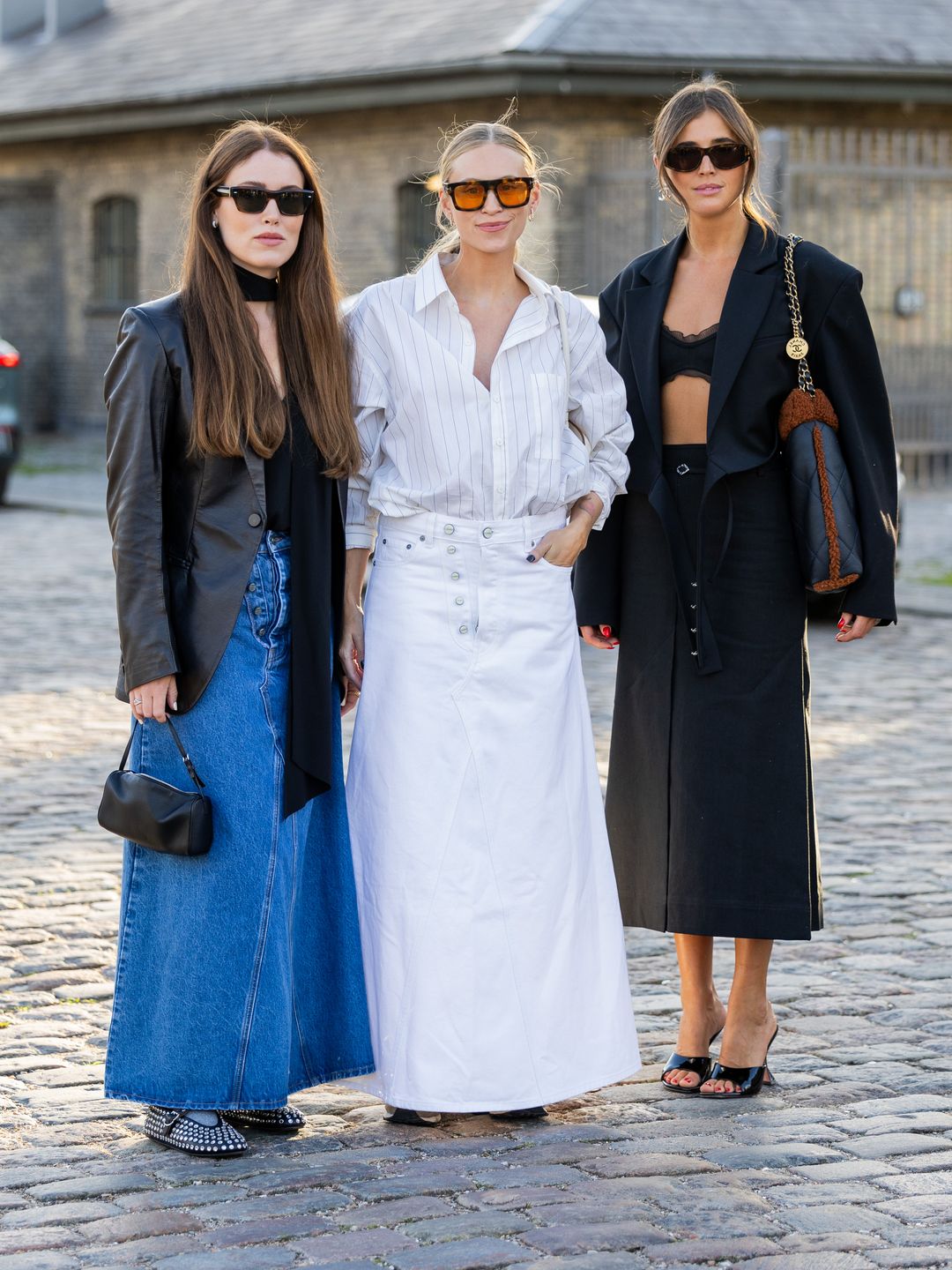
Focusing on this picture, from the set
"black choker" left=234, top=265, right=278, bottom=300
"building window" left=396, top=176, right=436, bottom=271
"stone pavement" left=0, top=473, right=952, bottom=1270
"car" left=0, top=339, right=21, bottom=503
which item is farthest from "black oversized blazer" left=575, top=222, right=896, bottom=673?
"building window" left=396, top=176, right=436, bottom=271

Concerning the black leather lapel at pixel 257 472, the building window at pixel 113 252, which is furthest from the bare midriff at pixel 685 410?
the building window at pixel 113 252

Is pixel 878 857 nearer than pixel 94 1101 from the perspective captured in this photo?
No

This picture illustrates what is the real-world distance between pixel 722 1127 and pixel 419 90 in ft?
57.0

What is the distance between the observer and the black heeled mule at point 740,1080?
4367 mm

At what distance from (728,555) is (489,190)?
3.09 feet

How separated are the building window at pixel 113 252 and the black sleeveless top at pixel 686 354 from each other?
23115 mm

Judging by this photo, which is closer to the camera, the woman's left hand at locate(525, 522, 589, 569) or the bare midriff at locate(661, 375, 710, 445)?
the woman's left hand at locate(525, 522, 589, 569)

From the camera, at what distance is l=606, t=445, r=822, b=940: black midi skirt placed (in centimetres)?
439

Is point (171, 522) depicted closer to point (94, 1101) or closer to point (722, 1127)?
point (94, 1101)

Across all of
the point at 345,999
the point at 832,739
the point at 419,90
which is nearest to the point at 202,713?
the point at 345,999

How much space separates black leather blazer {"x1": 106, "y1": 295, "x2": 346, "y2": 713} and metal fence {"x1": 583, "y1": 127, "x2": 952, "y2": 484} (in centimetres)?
1596

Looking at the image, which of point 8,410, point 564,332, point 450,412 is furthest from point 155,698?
point 8,410

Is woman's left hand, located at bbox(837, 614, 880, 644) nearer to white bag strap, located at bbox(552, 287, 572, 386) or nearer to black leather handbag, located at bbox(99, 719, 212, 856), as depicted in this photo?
white bag strap, located at bbox(552, 287, 572, 386)

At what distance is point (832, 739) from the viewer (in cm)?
860
